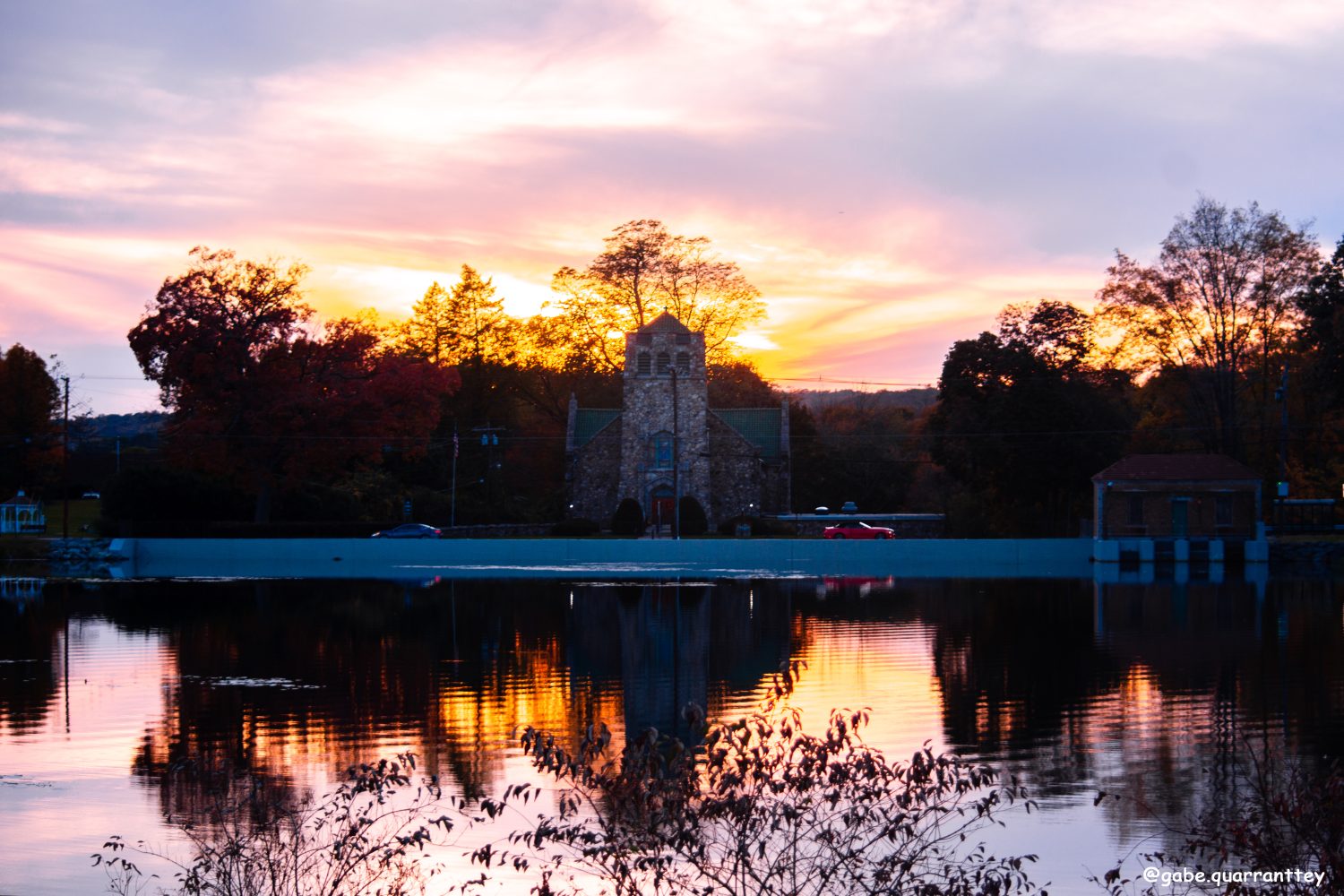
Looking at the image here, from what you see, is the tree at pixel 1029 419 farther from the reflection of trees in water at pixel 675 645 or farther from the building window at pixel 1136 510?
the reflection of trees in water at pixel 675 645

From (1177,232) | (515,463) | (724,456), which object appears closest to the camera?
(1177,232)

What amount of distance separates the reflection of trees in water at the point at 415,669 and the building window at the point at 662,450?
24.0 metres

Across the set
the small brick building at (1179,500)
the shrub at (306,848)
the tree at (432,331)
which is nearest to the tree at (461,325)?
the tree at (432,331)

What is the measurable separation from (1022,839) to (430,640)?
1633cm

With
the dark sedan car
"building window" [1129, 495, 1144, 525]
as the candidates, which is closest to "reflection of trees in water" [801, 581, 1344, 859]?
"building window" [1129, 495, 1144, 525]

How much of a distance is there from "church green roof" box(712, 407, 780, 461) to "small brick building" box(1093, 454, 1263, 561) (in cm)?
1821

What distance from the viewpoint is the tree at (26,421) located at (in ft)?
229

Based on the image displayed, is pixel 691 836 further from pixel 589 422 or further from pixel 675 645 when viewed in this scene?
pixel 589 422

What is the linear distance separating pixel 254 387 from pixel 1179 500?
36.8 m

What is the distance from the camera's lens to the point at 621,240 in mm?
73625

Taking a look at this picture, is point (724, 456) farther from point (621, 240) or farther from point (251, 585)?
point (251, 585)

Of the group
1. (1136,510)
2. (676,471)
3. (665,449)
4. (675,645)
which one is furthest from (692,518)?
(675,645)

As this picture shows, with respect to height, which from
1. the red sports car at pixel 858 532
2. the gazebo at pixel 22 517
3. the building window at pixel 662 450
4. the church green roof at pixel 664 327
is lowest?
the red sports car at pixel 858 532

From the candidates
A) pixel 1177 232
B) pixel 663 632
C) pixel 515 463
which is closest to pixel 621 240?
pixel 515 463
